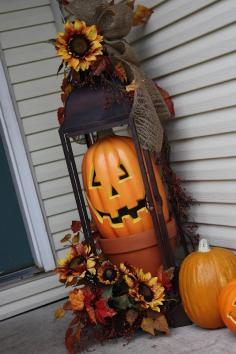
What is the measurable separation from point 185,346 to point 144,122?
118 cm

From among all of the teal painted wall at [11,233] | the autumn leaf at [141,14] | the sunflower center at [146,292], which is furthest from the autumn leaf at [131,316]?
the autumn leaf at [141,14]

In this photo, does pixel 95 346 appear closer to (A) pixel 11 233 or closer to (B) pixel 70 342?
(B) pixel 70 342

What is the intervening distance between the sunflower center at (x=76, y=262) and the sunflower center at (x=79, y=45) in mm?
1117

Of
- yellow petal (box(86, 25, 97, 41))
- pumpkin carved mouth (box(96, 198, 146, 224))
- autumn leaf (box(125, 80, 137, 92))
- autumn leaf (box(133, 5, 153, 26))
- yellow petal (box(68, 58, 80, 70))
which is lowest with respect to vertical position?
pumpkin carved mouth (box(96, 198, 146, 224))

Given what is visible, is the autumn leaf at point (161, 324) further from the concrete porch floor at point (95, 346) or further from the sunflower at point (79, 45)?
the sunflower at point (79, 45)

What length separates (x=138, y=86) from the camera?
321 cm

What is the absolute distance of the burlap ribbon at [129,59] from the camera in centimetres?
322

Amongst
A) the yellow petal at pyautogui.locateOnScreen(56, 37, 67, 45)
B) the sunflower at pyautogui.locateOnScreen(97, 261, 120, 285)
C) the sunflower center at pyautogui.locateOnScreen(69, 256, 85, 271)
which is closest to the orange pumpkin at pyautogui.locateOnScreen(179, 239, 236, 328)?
the sunflower at pyautogui.locateOnScreen(97, 261, 120, 285)

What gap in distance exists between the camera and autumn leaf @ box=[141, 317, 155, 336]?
3073 mm

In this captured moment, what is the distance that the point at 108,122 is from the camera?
3211 mm

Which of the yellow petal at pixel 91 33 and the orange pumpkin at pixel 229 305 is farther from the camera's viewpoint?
the yellow petal at pixel 91 33

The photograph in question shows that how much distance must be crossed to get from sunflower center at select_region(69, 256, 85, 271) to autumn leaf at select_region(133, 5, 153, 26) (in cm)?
141

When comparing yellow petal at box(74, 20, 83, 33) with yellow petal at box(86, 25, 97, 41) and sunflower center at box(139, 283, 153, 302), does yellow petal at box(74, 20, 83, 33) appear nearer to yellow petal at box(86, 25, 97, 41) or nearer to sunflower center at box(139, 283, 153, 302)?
yellow petal at box(86, 25, 97, 41)

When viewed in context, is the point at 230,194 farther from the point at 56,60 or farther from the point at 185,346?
the point at 56,60
